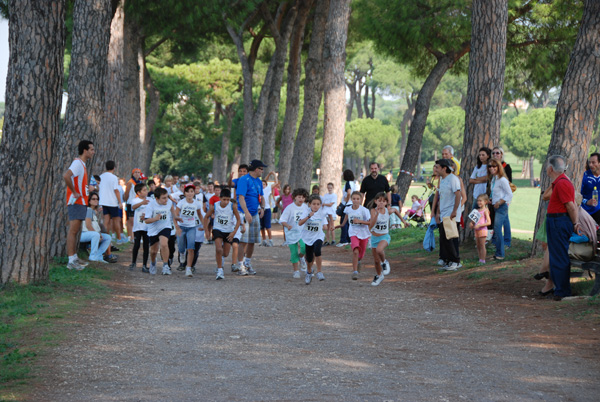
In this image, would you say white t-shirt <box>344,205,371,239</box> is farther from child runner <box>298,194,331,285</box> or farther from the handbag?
the handbag

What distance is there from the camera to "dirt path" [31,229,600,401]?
5.14 metres

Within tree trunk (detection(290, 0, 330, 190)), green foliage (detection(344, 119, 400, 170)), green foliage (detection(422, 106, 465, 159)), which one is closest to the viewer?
tree trunk (detection(290, 0, 330, 190))

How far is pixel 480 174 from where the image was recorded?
42.1 ft

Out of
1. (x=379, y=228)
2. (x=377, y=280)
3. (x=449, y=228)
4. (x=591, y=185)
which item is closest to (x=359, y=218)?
(x=379, y=228)

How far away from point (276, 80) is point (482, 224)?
18112 mm

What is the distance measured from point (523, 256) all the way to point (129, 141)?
17.8 meters

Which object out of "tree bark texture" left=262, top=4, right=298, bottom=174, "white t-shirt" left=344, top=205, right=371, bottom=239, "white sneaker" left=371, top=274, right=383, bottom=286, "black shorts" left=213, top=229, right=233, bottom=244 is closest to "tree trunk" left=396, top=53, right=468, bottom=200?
"tree bark texture" left=262, top=4, right=298, bottom=174

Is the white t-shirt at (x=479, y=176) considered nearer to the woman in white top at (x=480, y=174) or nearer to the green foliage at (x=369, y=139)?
the woman in white top at (x=480, y=174)

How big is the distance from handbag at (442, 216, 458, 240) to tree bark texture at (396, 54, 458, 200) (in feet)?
27.9

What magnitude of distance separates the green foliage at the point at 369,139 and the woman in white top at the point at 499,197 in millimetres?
72625

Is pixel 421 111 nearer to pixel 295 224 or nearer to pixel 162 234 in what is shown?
pixel 295 224

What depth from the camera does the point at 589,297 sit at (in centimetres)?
855

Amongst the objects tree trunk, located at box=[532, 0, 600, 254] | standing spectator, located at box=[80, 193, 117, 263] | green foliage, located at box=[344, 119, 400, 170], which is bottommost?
standing spectator, located at box=[80, 193, 117, 263]

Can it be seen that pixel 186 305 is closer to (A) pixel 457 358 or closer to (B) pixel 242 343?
(B) pixel 242 343
